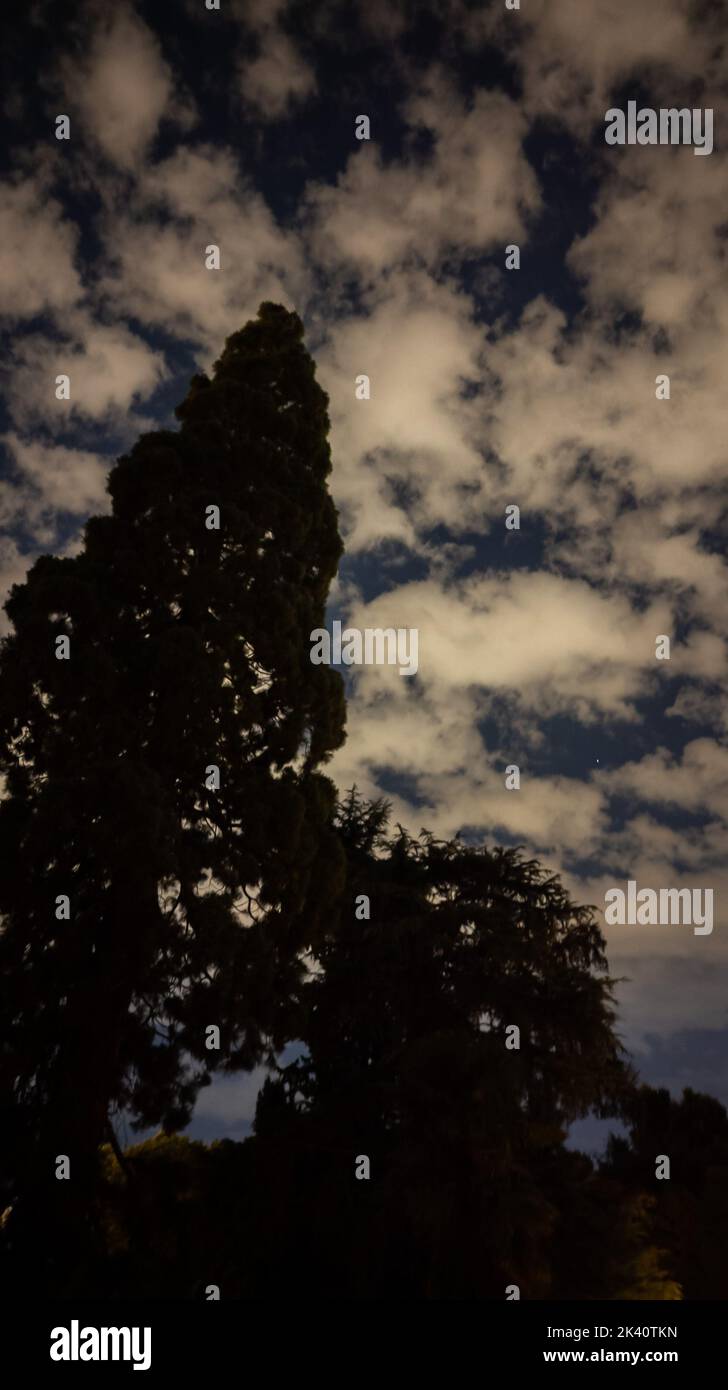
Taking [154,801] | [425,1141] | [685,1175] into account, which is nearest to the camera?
[154,801]

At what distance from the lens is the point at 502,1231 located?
10.0 m

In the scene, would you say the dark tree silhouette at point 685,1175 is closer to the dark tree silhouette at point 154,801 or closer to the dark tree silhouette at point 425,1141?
the dark tree silhouette at point 425,1141

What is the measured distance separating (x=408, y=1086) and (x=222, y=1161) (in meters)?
3.64

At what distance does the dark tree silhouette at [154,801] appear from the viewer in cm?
899

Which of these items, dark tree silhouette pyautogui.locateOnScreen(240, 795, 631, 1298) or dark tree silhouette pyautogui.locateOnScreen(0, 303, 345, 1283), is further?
dark tree silhouette pyautogui.locateOnScreen(240, 795, 631, 1298)

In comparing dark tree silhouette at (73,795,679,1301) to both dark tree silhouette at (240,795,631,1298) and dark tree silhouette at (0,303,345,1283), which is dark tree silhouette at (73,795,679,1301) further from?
dark tree silhouette at (0,303,345,1283)

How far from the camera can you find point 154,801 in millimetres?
9094

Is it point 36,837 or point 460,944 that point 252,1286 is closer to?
point 460,944

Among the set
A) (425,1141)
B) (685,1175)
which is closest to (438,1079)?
(425,1141)

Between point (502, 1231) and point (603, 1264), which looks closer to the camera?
point (502, 1231)

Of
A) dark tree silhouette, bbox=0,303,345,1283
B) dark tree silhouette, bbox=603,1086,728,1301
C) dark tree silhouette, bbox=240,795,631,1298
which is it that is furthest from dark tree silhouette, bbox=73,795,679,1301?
dark tree silhouette, bbox=603,1086,728,1301

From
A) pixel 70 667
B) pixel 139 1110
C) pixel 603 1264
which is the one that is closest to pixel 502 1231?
pixel 603 1264

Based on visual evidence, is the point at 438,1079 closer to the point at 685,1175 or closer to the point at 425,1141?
the point at 425,1141

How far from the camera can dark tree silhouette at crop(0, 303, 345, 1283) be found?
8992 millimetres
